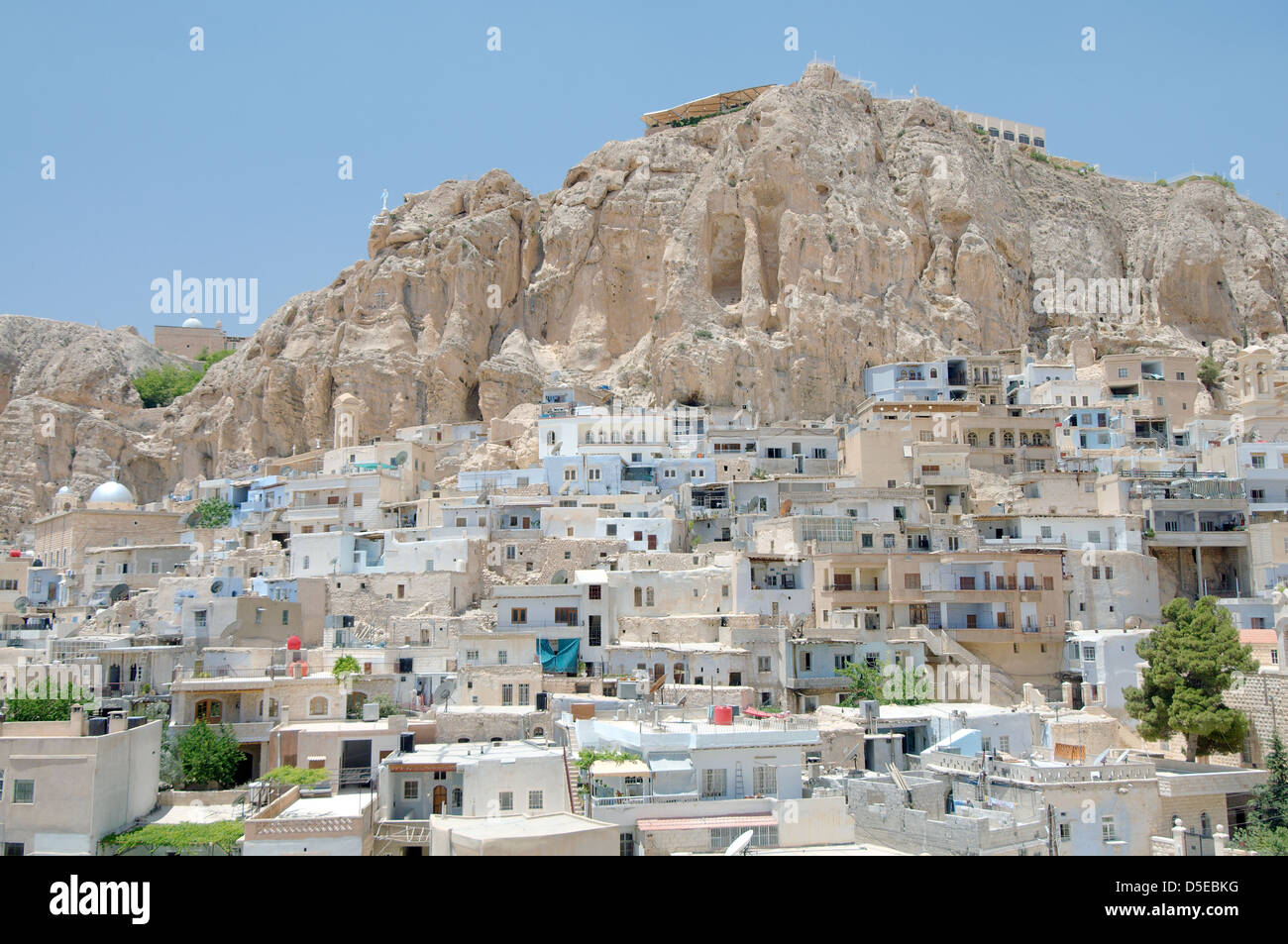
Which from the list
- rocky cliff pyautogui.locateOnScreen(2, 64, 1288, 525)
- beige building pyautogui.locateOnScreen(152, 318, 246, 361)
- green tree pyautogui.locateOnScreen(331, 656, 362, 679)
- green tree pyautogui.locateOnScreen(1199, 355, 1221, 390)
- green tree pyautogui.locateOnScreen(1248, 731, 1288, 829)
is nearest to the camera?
green tree pyautogui.locateOnScreen(1248, 731, 1288, 829)

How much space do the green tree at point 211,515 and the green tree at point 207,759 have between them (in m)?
27.4

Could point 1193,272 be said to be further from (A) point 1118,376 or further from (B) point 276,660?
(B) point 276,660

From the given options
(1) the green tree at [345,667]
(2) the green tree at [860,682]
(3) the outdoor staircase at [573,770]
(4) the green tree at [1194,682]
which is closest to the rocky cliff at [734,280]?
(2) the green tree at [860,682]

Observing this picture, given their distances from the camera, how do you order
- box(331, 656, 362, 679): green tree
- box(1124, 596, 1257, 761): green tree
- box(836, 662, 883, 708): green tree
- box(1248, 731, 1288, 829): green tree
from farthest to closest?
box(836, 662, 883, 708): green tree
box(331, 656, 362, 679): green tree
box(1124, 596, 1257, 761): green tree
box(1248, 731, 1288, 829): green tree

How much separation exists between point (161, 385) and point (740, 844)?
67.4 meters

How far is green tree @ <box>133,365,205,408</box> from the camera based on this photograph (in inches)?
2923

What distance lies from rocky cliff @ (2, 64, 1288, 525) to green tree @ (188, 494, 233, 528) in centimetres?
953

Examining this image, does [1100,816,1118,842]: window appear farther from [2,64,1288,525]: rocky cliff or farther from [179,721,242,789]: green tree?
[2,64,1288,525]: rocky cliff

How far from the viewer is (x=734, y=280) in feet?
207

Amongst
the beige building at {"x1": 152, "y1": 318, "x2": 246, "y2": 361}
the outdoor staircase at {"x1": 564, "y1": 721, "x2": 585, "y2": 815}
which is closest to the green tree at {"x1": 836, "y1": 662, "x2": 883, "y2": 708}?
the outdoor staircase at {"x1": 564, "y1": 721, "x2": 585, "y2": 815}

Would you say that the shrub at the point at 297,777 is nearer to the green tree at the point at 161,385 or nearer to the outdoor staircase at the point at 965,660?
the outdoor staircase at the point at 965,660

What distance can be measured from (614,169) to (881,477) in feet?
106

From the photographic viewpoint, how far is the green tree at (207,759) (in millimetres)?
23547
